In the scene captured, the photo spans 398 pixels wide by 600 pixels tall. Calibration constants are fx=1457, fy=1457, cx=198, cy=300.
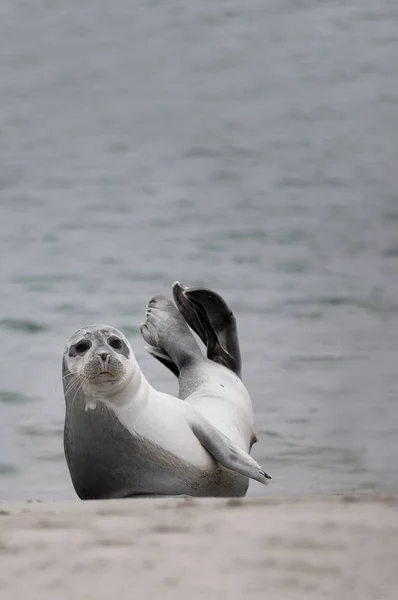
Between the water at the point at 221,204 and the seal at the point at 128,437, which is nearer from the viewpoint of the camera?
the seal at the point at 128,437

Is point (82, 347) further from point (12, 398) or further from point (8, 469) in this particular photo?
point (12, 398)

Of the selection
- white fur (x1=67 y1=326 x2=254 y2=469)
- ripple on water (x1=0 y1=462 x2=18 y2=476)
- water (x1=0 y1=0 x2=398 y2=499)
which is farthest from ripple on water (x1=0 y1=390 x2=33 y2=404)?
white fur (x1=67 y1=326 x2=254 y2=469)

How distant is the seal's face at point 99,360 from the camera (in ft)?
16.1

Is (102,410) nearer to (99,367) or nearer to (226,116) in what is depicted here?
(99,367)

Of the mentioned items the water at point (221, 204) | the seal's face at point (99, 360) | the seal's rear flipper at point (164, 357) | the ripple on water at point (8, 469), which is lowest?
the water at point (221, 204)

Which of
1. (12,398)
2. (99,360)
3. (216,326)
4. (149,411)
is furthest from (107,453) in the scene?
(12,398)

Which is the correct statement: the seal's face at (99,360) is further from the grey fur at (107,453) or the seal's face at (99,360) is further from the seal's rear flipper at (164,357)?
the seal's rear flipper at (164,357)

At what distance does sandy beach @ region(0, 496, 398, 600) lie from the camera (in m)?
2.76

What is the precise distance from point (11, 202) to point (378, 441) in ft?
24.8

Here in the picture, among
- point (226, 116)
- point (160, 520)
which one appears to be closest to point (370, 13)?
point (226, 116)

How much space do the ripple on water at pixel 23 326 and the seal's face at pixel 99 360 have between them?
14.2 feet

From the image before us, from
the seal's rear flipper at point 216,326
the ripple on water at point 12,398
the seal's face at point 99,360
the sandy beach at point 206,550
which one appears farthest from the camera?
the ripple on water at point 12,398

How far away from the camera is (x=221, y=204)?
45.5 ft

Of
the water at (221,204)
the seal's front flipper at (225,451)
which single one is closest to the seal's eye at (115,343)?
the seal's front flipper at (225,451)
